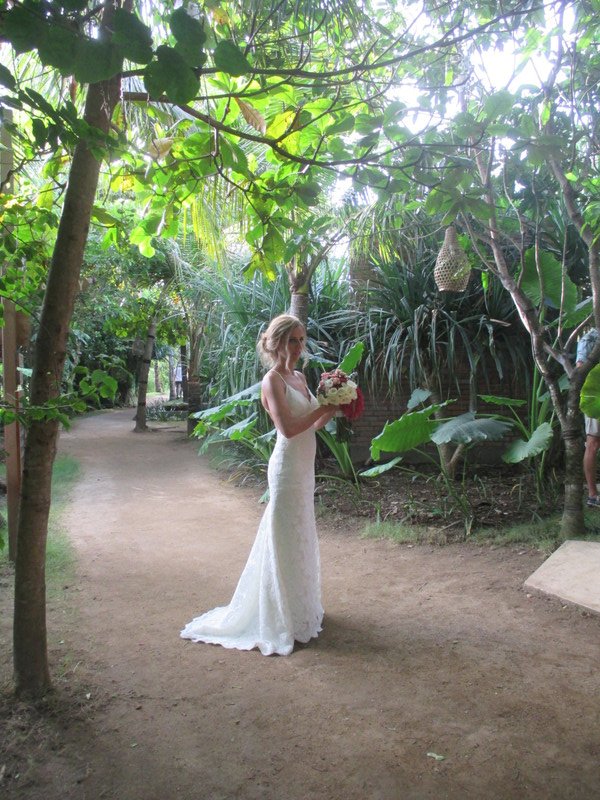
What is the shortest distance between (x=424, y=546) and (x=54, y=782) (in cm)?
372

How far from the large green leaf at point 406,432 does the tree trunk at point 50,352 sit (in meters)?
3.18

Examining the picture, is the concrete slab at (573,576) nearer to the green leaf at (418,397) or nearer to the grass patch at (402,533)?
the grass patch at (402,533)

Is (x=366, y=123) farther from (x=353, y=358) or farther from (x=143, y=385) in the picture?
(x=143, y=385)

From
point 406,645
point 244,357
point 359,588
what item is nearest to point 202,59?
point 406,645

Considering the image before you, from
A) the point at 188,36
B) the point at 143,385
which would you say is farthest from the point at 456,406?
the point at 143,385

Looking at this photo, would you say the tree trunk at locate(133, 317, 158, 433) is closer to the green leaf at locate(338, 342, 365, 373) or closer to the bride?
the green leaf at locate(338, 342, 365, 373)

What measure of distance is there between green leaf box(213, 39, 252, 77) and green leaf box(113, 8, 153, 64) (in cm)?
29

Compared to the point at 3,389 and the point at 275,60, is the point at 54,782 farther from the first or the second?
the point at 275,60

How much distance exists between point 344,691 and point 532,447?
112 inches

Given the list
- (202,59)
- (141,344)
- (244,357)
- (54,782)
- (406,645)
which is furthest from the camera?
(141,344)

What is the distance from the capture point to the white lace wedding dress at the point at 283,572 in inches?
134

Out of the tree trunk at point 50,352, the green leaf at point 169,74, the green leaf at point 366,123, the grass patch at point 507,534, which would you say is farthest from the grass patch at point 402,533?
the green leaf at point 169,74

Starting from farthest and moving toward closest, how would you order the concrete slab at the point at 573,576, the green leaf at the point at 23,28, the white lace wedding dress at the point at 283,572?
1. the concrete slab at the point at 573,576
2. the white lace wedding dress at the point at 283,572
3. the green leaf at the point at 23,28

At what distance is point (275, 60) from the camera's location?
11.3 ft
